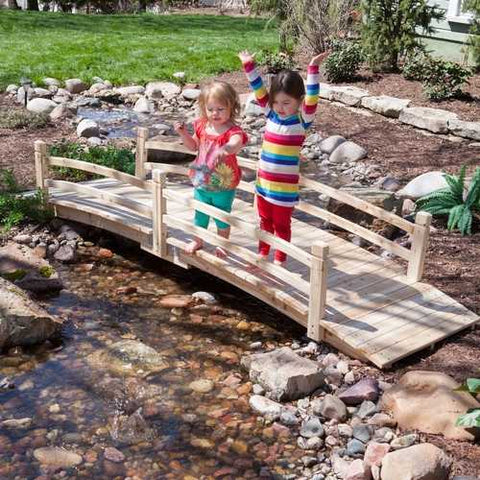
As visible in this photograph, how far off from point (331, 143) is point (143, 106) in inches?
164

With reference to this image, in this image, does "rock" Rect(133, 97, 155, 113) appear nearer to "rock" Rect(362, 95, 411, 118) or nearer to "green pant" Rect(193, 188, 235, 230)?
"rock" Rect(362, 95, 411, 118)

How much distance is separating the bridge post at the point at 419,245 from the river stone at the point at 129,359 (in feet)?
7.41

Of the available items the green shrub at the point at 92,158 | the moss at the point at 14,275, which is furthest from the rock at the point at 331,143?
the moss at the point at 14,275

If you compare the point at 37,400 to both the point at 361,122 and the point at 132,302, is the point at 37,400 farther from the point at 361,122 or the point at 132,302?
the point at 361,122

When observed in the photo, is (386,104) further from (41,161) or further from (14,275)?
(14,275)

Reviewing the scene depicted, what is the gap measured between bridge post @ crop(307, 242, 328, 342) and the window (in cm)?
1047

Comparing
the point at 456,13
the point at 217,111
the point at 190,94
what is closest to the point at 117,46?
the point at 190,94

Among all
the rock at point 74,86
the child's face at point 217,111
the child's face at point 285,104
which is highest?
the child's face at point 285,104

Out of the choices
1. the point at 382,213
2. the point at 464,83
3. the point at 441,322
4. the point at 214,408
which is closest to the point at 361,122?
the point at 464,83

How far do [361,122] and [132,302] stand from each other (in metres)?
6.53

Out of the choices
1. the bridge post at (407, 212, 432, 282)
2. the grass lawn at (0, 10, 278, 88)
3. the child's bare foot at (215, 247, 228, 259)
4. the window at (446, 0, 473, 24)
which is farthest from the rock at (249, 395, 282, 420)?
the window at (446, 0, 473, 24)

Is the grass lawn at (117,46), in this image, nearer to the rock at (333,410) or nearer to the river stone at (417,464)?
the rock at (333,410)

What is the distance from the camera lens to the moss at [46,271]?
6.72 meters

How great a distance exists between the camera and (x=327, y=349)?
557 cm
